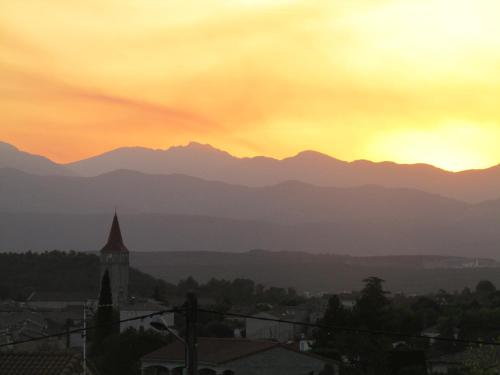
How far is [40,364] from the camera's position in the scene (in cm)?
2186

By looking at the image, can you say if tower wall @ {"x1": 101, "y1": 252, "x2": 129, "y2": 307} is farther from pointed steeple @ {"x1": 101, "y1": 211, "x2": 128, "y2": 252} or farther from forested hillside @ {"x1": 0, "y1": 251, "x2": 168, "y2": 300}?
forested hillside @ {"x1": 0, "y1": 251, "x2": 168, "y2": 300}

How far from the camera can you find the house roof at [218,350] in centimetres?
5012

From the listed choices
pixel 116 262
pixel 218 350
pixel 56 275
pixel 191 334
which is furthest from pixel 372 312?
pixel 56 275

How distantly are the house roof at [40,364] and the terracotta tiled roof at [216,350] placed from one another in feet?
92.3

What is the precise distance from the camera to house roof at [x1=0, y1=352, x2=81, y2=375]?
2161 cm

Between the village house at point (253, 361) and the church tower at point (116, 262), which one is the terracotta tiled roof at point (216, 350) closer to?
the village house at point (253, 361)

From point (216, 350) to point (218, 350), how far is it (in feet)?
0.31

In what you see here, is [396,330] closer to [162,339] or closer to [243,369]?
[162,339]

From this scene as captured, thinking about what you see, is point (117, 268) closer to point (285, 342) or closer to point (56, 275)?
point (56, 275)

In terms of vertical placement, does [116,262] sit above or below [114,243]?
below

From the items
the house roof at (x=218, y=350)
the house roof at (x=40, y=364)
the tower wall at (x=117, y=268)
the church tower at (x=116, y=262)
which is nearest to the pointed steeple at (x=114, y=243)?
the church tower at (x=116, y=262)

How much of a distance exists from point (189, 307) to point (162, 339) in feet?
150

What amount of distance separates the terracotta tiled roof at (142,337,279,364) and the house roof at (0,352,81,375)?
2813 cm

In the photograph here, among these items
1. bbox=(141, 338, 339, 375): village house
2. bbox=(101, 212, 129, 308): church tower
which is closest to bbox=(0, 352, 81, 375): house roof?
bbox=(141, 338, 339, 375): village house
